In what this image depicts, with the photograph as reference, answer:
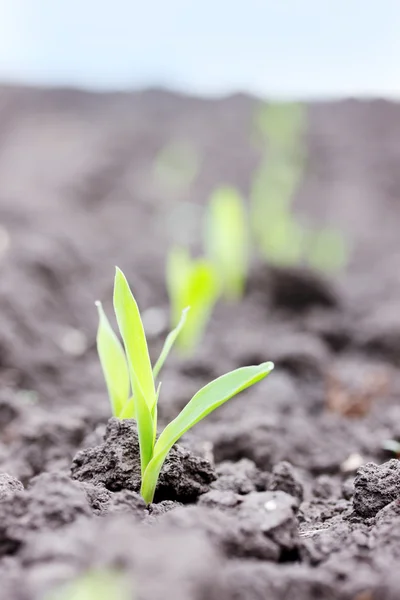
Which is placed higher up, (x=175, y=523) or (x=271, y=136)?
(x=271, y=136)

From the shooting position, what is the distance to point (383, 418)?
1.96 m

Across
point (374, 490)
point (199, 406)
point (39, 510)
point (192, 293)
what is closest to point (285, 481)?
point (374, 490)

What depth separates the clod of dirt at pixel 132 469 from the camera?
1059mm

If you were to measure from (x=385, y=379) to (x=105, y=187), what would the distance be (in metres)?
3.96

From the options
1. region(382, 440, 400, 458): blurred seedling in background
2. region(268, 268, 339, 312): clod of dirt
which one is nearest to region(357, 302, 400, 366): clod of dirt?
region(268, 268, 339, 312): clod of dirt

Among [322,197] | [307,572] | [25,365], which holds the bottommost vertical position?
[307,572]

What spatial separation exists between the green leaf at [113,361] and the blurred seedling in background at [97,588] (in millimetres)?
626

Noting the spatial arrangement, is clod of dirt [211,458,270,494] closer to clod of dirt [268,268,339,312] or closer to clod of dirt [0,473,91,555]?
clod of dirt [0,473,91,555]

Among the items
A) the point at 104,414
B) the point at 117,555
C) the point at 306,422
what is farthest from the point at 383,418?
the point at 117,555

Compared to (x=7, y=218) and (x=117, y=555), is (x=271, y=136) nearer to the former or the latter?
(x=7, y=218)

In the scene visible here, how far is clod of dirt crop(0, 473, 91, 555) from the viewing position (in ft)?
2.59

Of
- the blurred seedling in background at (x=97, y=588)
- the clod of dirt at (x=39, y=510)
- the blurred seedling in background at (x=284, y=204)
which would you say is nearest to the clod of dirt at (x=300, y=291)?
the blurred seedling in background at (x=284, y=204)

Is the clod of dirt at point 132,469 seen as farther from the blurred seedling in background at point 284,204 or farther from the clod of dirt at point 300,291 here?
the blurred seedling in background at point 284,204

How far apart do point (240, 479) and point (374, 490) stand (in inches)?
11.0
